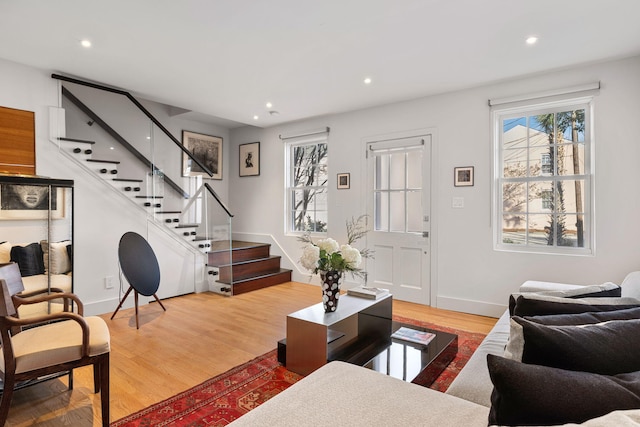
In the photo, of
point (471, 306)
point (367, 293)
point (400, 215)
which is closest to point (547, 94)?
point (400, 215)

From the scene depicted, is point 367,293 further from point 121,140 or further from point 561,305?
point 121,140

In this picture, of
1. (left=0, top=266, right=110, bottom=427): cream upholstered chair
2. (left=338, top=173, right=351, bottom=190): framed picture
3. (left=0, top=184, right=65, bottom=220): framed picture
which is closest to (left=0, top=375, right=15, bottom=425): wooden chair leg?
(left=0, top=266, right=110, bottom=427): cream upholstered chair

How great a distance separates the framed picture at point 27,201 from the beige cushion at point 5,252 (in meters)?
0.21

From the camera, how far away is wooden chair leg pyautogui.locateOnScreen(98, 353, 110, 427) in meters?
1.84

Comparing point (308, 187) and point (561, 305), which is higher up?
point (308, 187)

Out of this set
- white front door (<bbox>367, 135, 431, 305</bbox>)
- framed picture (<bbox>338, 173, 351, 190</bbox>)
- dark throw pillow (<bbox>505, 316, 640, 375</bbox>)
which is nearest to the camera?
dark throw pillow (<bbox>505, 316, 640, 375</bbox>)

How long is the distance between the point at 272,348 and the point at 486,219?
2.75 m

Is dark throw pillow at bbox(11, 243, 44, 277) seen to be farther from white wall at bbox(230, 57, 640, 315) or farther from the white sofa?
white wall at bbox(230, 57, 640, 315)

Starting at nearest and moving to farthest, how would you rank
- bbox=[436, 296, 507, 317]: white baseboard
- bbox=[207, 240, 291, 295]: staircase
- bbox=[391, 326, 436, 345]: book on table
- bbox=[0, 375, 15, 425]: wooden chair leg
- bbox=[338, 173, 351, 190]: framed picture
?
bbox=[0, 375, 15, 425]: wooden chair leg, bbox=[391, 326, 436, 345]: book on table, bbox=[436, 296, 507, 317]: white baseboard, bbox=[207, 240, 291, 295]: staircase, bbox=[338, 173, 351, 190]: framed picture

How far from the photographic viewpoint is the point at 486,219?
154 inches

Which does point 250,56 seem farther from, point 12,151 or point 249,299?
point 249,299

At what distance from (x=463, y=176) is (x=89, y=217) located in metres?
4.35

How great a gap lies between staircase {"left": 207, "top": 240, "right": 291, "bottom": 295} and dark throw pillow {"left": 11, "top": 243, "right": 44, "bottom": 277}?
2367 millimetres

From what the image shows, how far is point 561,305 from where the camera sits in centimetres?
134
